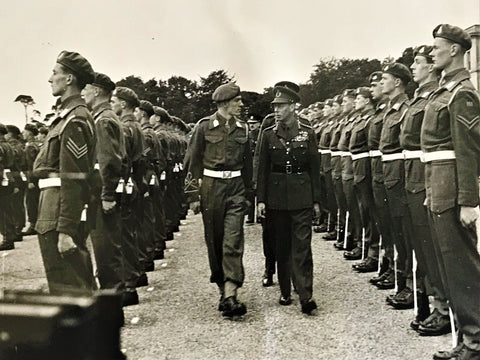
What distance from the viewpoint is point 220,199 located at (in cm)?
679

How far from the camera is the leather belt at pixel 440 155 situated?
498cm

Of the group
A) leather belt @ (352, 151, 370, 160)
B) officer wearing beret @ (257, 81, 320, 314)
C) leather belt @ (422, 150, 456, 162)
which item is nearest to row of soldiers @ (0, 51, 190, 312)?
officer wearing beret @ (257, 81, 320, 314)

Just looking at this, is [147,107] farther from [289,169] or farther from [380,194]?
[380,194]

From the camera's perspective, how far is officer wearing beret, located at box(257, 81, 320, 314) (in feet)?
22.6

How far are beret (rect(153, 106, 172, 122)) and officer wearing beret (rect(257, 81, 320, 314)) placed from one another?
395 cm

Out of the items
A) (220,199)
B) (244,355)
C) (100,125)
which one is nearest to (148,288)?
(220,199)

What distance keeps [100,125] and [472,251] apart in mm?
3209

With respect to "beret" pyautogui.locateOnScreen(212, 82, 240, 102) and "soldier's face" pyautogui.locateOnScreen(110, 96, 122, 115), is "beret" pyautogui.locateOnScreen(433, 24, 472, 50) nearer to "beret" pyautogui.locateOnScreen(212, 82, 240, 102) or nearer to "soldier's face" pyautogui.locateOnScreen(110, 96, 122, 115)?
"beret" pyautogui.locateOnScreen(212, 82, 240, 102)

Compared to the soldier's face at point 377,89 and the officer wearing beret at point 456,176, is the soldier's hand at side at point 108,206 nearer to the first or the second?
the officer wearing beret at point 456,176

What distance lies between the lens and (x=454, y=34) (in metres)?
5.00

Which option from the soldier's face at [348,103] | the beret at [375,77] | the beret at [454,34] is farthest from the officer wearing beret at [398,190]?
the soldier's face at [348,103]

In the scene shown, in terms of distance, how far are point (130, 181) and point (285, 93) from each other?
175 cm

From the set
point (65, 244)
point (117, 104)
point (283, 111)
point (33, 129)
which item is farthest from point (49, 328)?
point (117, 104)

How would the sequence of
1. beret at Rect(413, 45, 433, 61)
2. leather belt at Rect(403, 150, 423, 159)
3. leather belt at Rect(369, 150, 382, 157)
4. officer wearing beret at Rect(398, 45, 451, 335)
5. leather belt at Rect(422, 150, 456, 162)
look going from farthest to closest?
leather belt at Rect(369, 150, 382, 157), beret at Rect(413, 45, 433, 61), leather belt at Rect(403, 150, 423, 159), officer wearing beret at Rect(398, 45, 451, 335), leather belt at Rect(422, 150, 456, 162)
